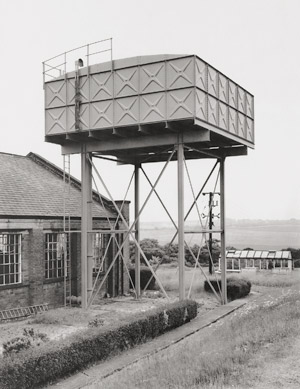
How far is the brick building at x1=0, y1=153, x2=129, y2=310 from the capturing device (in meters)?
19.5

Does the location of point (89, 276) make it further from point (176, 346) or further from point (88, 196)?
point (176, 346)

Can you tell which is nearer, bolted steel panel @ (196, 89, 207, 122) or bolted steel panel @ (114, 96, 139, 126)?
bolted steel panel @ (196, 89, 207, 122)

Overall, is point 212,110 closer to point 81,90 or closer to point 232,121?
point 232,121

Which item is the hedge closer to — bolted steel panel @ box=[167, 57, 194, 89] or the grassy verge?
the grassy verge

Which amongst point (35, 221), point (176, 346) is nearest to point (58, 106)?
point (35, 221)

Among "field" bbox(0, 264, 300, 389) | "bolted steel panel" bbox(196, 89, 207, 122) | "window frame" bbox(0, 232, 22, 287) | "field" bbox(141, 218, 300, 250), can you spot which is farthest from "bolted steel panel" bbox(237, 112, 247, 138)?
"field" bbox(141, 218, 300, 250)

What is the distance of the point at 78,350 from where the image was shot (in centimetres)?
1196

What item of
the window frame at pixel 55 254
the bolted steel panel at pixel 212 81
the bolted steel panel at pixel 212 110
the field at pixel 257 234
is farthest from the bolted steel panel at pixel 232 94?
the field at pixel 257 234

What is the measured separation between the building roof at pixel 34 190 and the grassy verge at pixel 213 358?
8439mm

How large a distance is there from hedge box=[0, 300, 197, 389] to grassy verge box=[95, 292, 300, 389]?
1201 mm

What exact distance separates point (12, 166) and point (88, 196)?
586 cm

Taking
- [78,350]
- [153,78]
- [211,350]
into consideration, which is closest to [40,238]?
[153,78]

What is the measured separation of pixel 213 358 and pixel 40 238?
11899 millimetres

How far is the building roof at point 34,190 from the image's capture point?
2038 cm
